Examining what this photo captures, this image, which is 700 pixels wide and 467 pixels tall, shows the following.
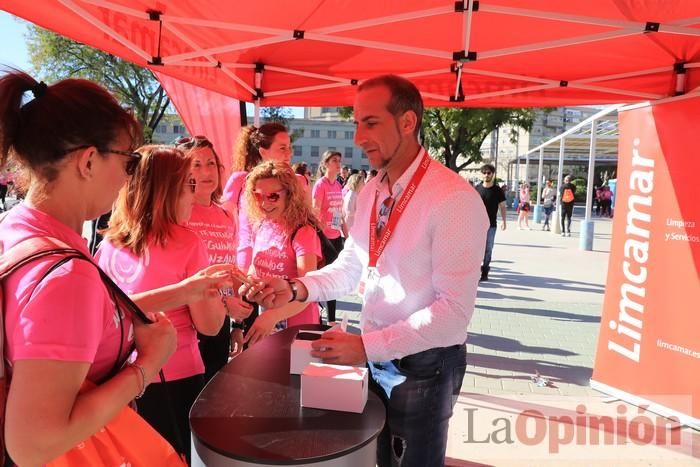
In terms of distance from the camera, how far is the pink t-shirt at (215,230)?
292cm

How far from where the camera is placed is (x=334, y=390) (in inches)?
61.5

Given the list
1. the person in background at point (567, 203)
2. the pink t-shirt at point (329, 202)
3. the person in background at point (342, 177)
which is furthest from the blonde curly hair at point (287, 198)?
the person in background at point (567, 203)

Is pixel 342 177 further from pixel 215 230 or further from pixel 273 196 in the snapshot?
pixel 215 230

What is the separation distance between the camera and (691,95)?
3.71m

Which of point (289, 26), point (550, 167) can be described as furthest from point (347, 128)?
point (289, 26)

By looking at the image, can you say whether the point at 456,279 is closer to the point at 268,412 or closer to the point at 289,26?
the point at 268,412

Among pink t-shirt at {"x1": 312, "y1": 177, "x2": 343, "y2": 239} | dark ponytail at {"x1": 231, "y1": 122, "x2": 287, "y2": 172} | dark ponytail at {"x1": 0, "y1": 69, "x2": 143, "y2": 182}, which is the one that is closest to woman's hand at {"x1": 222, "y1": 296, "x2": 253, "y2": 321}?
dark ponytail at {"x1": 0, "y1": 69, "x2": 143, "y2": 182}

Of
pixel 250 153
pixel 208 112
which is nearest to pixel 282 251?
pixel 250 153

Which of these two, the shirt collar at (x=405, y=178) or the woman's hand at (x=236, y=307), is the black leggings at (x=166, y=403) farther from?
the shirt collar at (x=405, y=178)

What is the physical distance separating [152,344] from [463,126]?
1116 inches

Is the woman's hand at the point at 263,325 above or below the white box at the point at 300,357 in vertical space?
below

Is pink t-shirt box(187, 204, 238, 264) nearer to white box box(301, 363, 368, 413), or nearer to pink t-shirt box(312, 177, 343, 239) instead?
white box box(301, 363, 368, 413)

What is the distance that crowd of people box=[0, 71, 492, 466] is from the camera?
3.22 feet

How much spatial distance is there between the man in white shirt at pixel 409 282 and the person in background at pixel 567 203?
1533cm
